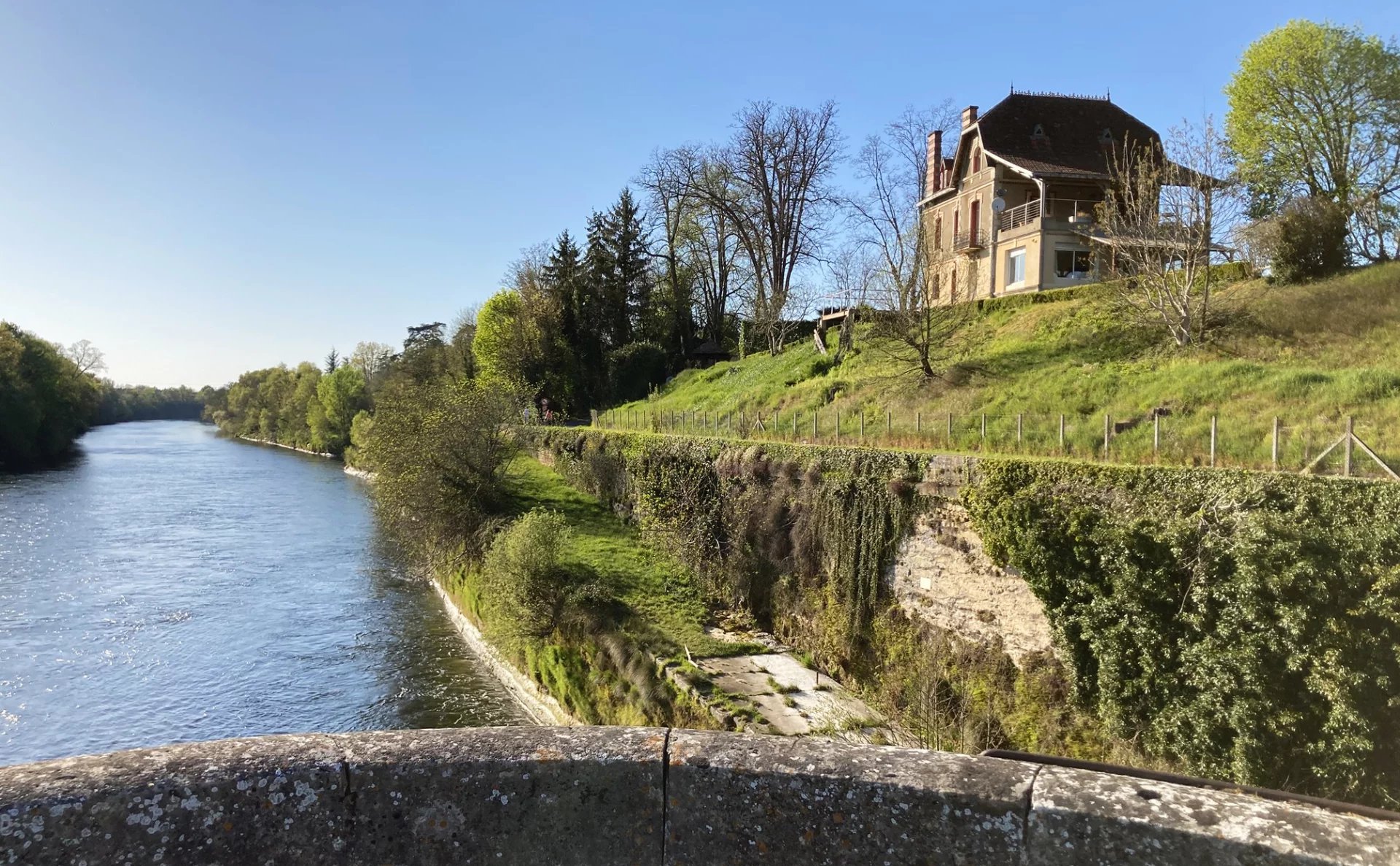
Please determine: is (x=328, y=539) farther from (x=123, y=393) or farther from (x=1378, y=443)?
(x=123, y=393)

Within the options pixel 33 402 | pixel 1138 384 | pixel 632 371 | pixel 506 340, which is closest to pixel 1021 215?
pixel 1138 384

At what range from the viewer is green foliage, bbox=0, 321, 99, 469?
5478 centimetres

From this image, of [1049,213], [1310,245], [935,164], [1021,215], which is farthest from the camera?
[935,164]

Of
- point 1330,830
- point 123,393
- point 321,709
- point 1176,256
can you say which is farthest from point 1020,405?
point 123,393

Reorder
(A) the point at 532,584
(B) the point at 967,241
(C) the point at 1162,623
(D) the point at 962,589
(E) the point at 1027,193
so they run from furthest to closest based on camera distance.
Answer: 1. (B) the point at 967,241
2. (E) the point at 1027,193
3. (A) the point at 532,584
4. (D) the point at 962,589
5. (C) the point at 1162,623


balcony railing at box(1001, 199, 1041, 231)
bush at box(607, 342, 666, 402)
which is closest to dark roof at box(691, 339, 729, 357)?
bush at box(607, 342, 666, 402)

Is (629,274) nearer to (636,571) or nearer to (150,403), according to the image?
(636,571)

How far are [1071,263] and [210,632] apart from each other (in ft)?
97.4

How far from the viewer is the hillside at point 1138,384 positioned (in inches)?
562

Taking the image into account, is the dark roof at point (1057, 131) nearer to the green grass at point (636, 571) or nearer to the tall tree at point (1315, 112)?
the tall tree at point (1315, 112)

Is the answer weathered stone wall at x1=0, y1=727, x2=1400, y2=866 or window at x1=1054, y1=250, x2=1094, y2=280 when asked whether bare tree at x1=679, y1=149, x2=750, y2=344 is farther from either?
weathered stone wall at x1=0, y1=727, x2=1400, y2=866

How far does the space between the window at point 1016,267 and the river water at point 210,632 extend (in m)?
23.4

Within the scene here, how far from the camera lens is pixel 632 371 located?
47.2 metres

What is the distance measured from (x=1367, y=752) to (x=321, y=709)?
1736 centimetres
